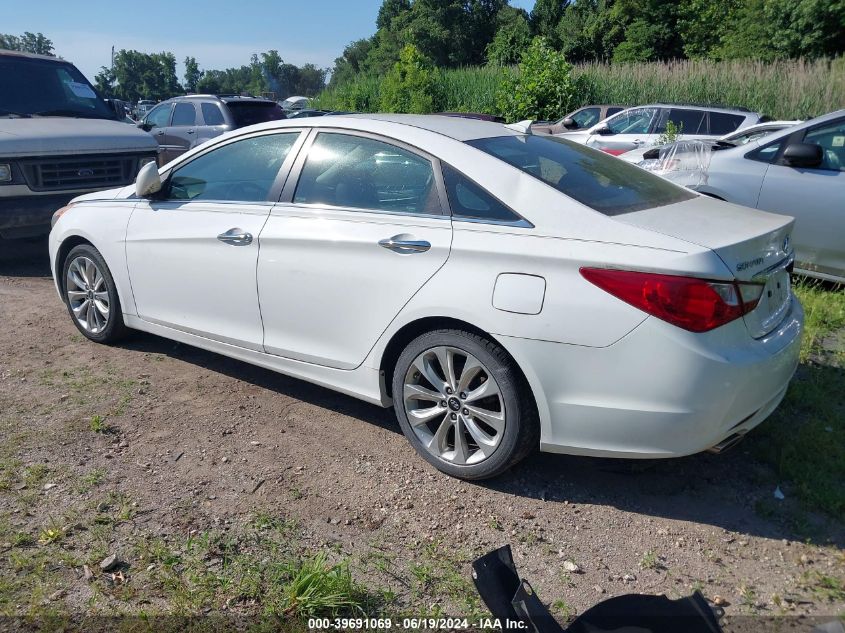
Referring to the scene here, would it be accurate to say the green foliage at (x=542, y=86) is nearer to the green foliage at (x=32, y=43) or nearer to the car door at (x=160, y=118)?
the car door at (x=160, y=118)

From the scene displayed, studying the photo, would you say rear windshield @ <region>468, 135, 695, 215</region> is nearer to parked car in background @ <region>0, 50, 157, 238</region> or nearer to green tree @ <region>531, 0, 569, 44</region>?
parked car in background @ <region>0, 50, 157, 238</region>

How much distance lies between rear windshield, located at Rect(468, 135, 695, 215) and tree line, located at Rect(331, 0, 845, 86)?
22710 millimetres

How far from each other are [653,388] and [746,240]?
78 cm

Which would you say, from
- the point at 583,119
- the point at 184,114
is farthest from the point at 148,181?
the point at 583,119

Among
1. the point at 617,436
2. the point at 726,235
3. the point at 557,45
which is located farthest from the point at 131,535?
the point at 557,45

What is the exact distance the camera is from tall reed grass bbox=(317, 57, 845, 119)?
19016 mm

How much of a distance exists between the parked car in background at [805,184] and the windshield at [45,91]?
7050 mm

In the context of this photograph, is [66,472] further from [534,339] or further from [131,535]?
[534,339]

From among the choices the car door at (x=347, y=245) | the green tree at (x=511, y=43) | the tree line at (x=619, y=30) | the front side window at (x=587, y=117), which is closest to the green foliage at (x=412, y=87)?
the tree line at (x=619, y=30)

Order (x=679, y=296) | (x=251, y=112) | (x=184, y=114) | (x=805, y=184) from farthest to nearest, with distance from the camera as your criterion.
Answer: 1. (x=184, y=114)
2. (x=251, y=112)
3. (x=805, y=184)
4. (x=679, y=296)

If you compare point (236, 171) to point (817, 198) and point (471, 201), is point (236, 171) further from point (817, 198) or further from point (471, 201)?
point (817, 198)

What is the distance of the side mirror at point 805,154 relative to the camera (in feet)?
19.4

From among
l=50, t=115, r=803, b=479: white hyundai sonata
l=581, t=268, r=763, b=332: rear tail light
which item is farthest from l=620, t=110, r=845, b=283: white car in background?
l=581, t=268, r=763, b=332: rear tail light

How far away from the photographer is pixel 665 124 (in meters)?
14.1
